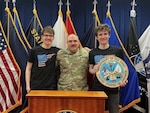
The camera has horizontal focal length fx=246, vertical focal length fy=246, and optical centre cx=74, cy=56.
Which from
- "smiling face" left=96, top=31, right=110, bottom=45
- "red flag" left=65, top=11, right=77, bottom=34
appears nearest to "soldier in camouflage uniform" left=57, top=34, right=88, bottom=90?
"smiling face" left=96, top=31, right=110, bottom=45

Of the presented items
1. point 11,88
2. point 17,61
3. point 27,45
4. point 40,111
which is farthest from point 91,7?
point 40,111

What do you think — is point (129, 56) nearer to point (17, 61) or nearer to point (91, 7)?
point (91, 7)

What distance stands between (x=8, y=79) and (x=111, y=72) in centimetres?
140

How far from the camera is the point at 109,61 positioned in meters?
2.26

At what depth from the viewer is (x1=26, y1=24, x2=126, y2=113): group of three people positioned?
2494 mm

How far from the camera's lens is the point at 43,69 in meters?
2.64

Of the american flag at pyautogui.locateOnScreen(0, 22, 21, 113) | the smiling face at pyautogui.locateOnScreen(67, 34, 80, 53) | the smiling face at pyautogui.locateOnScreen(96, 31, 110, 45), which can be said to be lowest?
the american flag at pyautogui.locateOnScreen(0, 22, 21, 113)

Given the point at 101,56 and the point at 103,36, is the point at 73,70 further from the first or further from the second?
the point at 103,36

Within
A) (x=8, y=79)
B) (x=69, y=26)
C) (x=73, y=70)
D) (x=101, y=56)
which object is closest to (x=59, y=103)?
(x=73, y=70)

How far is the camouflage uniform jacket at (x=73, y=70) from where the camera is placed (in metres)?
2.52

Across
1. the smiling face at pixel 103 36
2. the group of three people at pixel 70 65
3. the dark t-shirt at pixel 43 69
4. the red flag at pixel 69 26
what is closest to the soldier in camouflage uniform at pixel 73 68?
the group of three people at pixel 70 65

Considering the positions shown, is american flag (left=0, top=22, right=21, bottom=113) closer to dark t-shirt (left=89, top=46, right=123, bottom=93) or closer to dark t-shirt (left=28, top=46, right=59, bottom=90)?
dark t-shirt (left=28, top=46, right=59, bottom=90)

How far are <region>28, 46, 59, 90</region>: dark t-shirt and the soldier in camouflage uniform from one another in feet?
0.37

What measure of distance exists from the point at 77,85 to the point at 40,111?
74 centimetres
